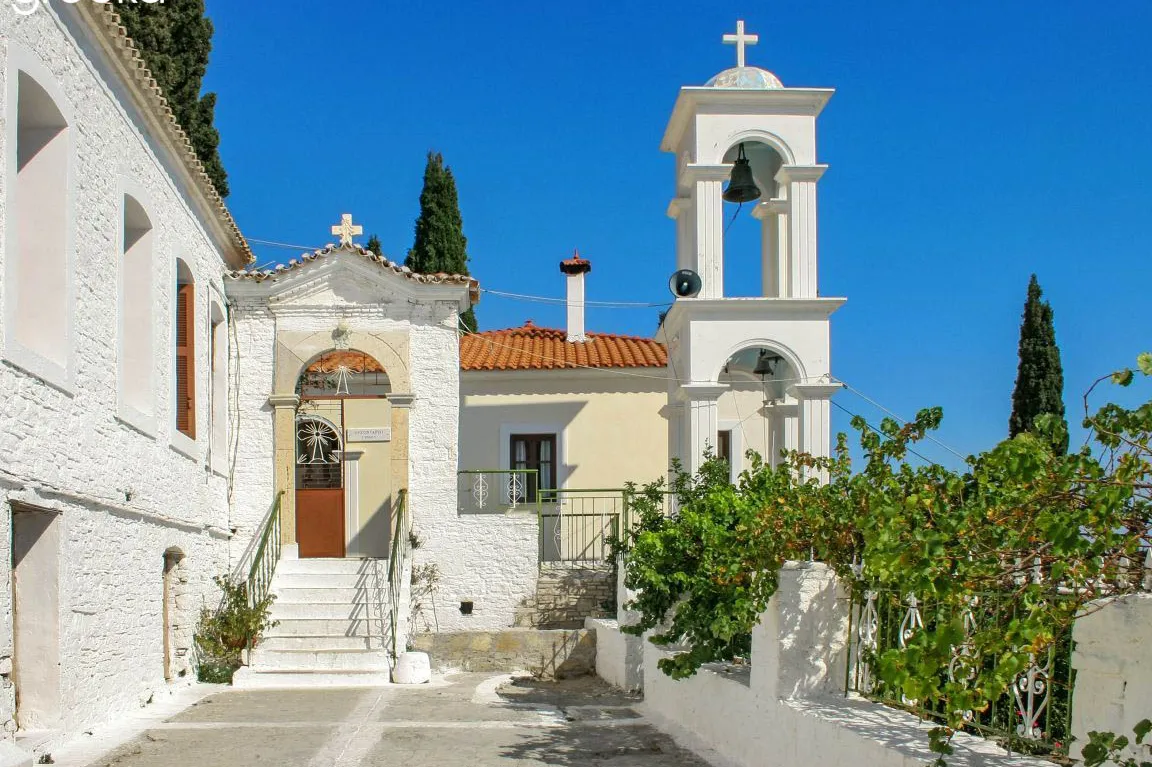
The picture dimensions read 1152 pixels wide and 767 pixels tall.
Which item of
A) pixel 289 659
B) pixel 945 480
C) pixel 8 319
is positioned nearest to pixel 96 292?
pixel 8 319

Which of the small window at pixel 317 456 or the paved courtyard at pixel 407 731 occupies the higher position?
the small window at pixel 317 456

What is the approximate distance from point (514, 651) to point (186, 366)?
5.23m

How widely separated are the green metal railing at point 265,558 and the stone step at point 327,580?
0.52ft

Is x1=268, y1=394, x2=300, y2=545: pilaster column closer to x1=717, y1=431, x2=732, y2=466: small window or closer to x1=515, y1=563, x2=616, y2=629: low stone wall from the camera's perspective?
x1=515, y1=563, x2=616, y2=629: low stone wall

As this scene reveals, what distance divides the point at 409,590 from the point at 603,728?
5.61 metres

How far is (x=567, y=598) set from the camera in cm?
1568

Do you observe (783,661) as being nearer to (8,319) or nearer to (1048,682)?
(1048,682)

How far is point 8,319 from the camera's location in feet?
25.8

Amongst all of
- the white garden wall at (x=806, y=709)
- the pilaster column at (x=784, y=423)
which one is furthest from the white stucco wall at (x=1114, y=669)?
the pilaster column at (x=784, y=423)

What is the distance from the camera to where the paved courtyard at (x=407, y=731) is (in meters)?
8.62

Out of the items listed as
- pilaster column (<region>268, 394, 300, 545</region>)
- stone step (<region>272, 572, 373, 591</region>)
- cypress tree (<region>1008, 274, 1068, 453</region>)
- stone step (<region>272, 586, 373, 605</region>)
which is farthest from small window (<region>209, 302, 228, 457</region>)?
cypress tree (<region>1008, 274, 1068, 453</region>)

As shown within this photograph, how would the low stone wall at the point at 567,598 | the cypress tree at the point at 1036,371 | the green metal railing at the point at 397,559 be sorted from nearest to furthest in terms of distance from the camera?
the green metal railing at the point at 397,559
the low stone wall at the point at 567,598
the cypress tree at the point at 1036,371

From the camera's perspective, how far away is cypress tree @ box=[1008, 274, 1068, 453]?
23.5 m

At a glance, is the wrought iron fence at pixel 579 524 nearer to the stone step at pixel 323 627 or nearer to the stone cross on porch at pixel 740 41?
the stone step at pixel 323 627
